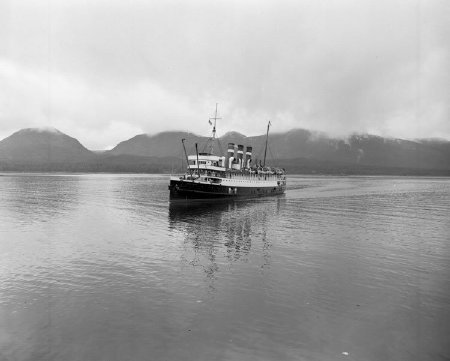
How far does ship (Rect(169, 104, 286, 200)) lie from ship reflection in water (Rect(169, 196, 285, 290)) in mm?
4283

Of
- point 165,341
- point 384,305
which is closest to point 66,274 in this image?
point 165,341

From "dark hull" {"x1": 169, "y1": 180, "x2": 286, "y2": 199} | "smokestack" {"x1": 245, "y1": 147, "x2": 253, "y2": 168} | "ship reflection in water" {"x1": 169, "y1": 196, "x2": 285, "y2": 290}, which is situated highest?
"smokestack" {"x1": 245, "y1": 147, "x2": 253, "y2": 168}

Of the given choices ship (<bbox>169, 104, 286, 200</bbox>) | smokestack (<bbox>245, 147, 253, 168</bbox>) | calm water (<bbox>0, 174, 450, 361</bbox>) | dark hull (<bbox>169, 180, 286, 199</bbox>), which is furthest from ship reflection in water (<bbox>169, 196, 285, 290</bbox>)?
smokestack (<bbox>245, 147, 253, 168</bbox>)

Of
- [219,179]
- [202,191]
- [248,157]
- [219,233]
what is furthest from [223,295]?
[248,157]

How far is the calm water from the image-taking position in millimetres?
13828

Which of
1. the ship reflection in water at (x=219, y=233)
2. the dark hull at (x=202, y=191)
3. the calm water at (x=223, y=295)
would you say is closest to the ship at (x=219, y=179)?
the dark hull at (x=202, y=191)

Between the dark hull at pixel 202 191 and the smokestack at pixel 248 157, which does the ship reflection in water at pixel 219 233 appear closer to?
the dark hull at pixel 202 191

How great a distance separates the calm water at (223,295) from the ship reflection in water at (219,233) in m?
0.25

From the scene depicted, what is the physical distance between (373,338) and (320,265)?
1046cm

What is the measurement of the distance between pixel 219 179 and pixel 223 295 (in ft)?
177

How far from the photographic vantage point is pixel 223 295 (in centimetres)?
1909

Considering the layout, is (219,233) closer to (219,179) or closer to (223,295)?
(223,295)

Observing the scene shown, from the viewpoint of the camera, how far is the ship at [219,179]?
6731 centimetres

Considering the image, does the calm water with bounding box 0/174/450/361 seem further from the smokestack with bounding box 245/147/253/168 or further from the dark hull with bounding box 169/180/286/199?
the smokestack with bounding box 245/147/253/168
